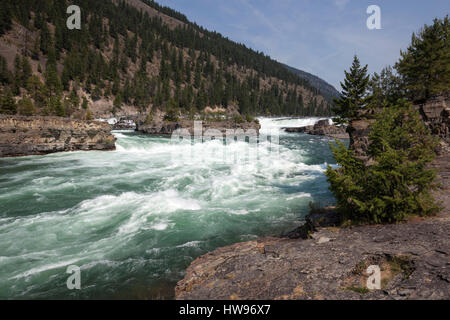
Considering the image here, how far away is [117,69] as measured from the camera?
115 meters

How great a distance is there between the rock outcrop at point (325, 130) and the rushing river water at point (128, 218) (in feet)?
144

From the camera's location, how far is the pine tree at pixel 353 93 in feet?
93.2

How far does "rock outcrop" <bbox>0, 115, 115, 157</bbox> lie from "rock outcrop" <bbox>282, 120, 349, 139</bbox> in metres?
51.5

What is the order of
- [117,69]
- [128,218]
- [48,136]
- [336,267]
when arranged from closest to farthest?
[336,267], [128,218], [48,136], [117,69]

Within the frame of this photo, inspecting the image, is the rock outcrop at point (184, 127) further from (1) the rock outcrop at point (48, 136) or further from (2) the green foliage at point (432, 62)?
(2) the green foliage at point (432, 62)

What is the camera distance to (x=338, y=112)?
96.0 feet

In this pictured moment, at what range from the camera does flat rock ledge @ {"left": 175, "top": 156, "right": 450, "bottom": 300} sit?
407cm

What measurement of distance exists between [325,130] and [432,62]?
131ft

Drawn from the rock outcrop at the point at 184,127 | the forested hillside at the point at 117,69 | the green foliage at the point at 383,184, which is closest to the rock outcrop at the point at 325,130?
the rock outcrop at the point at 184,127
